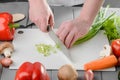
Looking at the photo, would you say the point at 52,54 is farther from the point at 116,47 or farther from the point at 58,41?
the point at 116,47

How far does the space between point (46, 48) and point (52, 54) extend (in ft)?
0.14

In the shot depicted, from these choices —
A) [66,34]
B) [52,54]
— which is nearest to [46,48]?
[52,54]

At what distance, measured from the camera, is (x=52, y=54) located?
57.0 inches

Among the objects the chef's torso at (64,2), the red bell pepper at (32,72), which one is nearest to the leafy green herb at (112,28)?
the chef's torso at (64,2)

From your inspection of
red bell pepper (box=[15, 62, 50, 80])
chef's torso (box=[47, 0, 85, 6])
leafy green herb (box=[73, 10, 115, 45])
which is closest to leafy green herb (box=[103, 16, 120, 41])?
leafy green herb (box=[73, 10, 115, 45])

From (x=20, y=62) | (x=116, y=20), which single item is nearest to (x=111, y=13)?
(x=116, y=20)

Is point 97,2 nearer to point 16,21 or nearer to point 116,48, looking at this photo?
point 116,48

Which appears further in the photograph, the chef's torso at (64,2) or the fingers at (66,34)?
the chef's torso at (64,2)

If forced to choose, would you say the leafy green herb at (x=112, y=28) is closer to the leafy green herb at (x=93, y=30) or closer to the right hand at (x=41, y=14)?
the leafy green herb at (x=93, y=30)

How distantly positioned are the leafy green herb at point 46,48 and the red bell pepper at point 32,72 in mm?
134

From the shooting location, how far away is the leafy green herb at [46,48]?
1456mm

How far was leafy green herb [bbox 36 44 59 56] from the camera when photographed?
1456 millimetres

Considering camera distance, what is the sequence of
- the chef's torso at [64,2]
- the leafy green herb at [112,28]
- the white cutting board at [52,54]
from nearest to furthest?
the white cutting board at [52,54], the leafy green herb at [112,28], the chef's torso at [64,2]

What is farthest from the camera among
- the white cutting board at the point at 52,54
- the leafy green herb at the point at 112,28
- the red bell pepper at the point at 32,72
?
the leafy green herb at the point at 112,28
